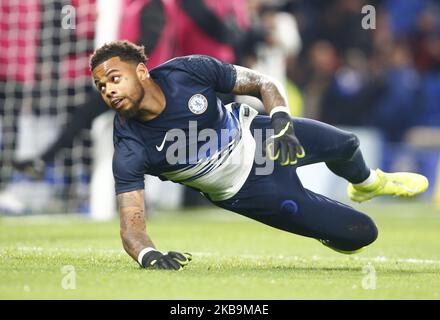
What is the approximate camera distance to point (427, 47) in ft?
63.7

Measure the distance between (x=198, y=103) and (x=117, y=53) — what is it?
24.5 inches

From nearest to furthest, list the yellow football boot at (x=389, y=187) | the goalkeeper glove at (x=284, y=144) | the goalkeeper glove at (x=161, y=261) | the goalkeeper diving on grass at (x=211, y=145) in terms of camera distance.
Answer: the goalkeeper glove at (x=284, y=144)
the goalkeeper glove at (x=161, y=261)
the goalkeeper diving on grass at (x=211, y=145)
the yellow football boot at (x=389, y=187)

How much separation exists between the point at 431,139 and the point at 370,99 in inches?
48.6

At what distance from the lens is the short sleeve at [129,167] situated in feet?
21.8

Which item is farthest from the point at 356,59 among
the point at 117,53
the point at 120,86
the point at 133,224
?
the point at 133,224

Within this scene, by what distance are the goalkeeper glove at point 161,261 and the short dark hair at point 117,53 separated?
4.09 feet

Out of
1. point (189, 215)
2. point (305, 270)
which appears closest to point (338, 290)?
point (305, 270)

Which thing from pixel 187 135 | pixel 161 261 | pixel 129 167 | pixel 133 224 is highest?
pixel 187 135

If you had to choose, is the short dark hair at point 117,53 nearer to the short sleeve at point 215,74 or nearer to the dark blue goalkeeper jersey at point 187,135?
the dark blue goalkeeper jersey at point 187,135

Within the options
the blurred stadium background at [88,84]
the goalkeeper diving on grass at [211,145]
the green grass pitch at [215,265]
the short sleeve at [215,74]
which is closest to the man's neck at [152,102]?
the goalkeeper diving on grass at [211,145]

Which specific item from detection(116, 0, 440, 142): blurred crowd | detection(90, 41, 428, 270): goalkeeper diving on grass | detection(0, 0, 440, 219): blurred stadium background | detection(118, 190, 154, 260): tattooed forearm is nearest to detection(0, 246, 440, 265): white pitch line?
detection(90, 41, 428, 270): goalkeeper diving on grass

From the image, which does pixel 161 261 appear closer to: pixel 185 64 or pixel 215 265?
pixel 215 265

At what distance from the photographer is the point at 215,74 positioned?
6930mm

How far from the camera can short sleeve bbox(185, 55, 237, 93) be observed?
6918mm
